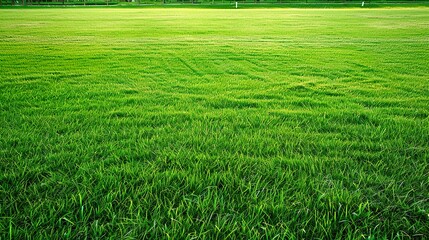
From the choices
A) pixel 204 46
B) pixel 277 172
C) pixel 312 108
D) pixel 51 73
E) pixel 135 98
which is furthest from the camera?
pixel 204 46

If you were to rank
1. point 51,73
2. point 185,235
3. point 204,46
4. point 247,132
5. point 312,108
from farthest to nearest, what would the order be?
point 204,46, point 51,73, point 312,108, point 247,132, point 185,235

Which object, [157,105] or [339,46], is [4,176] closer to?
[157,105]

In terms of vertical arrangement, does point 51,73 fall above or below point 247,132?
above

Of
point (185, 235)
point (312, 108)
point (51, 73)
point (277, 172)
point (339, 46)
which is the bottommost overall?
point (185, 235)

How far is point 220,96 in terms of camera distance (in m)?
3.67

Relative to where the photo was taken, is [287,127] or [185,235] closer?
[185,235]

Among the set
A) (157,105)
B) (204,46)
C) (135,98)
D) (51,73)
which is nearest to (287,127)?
(157,105)

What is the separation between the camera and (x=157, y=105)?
335 cm

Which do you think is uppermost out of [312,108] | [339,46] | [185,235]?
[339,46]

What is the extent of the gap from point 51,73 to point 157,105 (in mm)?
2967

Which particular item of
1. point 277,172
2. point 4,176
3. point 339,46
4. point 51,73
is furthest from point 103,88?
point 339,46

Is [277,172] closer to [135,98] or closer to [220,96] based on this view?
[220,96]

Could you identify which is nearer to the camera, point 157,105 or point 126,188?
point 126,188

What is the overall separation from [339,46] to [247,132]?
25.1 feet
